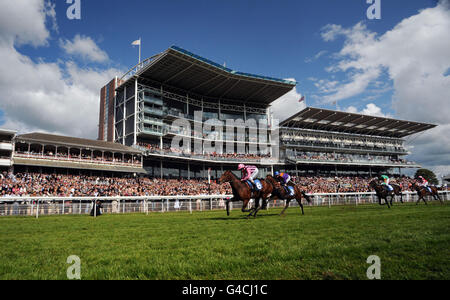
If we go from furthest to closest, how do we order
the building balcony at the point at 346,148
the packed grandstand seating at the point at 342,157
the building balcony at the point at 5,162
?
the building balcony at the point at 346,148
the packed grandstand seating at the point at 342,157
the building balcony at the point at 5,162

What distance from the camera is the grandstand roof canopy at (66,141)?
3132cm

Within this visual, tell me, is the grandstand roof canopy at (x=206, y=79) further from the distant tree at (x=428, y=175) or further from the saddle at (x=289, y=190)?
the distant tree at (x=428, y=175)

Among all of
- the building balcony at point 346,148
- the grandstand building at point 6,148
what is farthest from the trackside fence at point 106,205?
the building balcony at point 346,148

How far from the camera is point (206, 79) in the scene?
48406 millimetres

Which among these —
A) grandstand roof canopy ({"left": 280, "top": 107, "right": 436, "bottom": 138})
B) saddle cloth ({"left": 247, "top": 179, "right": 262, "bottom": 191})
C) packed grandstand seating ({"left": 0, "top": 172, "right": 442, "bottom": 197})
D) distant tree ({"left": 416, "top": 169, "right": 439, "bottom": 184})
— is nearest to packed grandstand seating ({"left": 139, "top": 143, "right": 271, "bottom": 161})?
packed grandstand seating ({"left": 0, "top": 172, "right": 442, "bottom": 197})

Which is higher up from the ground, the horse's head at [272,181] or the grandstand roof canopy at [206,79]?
the grandstand roof canopy at [206,79]

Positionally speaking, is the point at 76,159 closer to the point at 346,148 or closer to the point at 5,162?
the point at 5,162

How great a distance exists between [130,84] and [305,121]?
1344 inches

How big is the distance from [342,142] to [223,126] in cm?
2672

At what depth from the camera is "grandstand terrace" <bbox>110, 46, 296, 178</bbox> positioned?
145ft

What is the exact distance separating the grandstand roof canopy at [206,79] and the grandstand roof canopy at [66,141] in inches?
545

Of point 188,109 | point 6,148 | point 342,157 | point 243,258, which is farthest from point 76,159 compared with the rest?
point 342,157
